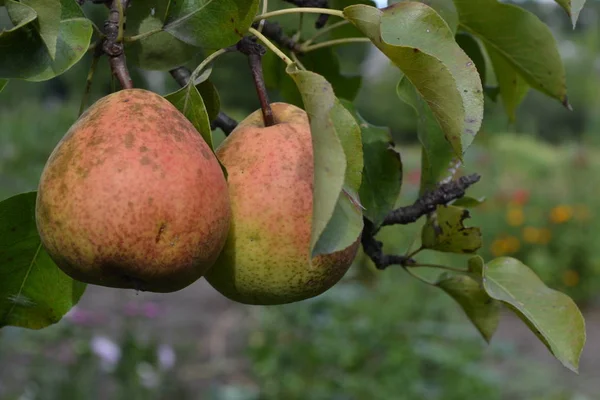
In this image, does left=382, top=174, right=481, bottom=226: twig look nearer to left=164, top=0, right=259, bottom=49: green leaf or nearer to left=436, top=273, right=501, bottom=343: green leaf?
left=436, top=273, right=501, bottom=343: green leaf

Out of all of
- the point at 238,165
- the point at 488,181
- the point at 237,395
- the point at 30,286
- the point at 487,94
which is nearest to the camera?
the point at 238,165

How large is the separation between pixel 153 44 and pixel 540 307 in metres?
0.51

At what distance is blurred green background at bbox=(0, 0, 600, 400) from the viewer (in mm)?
2812

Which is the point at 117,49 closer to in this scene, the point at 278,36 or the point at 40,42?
the point at 40,42

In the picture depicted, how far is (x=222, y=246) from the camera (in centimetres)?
69

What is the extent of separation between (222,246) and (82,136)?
0.16 m

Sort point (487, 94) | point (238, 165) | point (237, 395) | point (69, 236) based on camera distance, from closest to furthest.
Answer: point (69, 236) → point (238, 165) → point (487, 94) → point (237, 395)

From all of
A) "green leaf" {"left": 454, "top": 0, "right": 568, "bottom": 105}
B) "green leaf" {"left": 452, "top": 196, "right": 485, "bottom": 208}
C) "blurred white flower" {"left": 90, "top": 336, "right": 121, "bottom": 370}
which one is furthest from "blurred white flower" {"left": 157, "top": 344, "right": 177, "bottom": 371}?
"green leaf" {"left": 454, "top": 0, "right": 568, "bottom": 105}

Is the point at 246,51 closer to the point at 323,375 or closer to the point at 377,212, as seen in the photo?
the point at 377,212

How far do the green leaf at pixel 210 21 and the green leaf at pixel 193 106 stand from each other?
49 mm

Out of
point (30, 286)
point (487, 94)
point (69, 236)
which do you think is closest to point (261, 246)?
point (69, 236)

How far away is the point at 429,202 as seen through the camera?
97 cm

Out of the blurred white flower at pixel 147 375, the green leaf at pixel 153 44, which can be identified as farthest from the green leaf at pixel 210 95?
the blurred white flower at pixel 147 375

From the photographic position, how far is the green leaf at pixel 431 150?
36.7 inches
